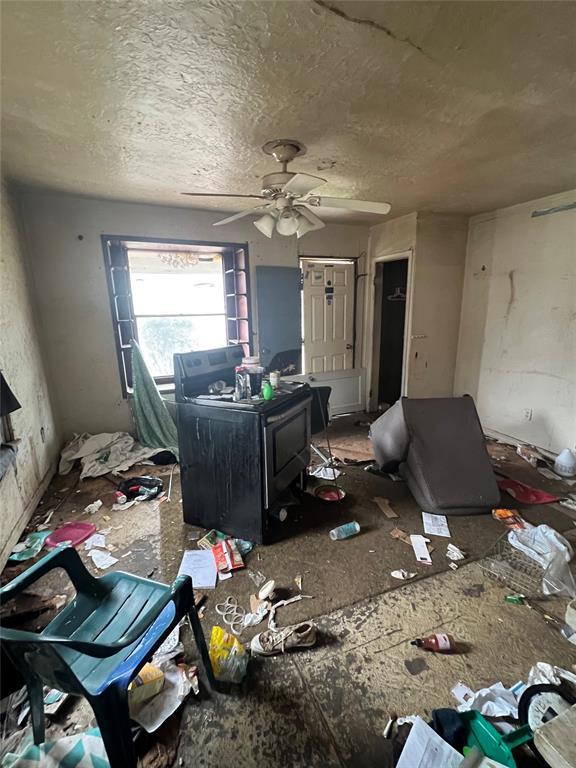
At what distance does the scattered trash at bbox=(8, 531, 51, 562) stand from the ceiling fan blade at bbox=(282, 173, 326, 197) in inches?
108

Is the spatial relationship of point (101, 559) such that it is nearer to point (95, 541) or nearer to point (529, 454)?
point (95, 541)

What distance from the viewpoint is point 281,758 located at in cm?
117

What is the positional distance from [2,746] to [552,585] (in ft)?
8.37

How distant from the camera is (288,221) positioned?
228 centimetres

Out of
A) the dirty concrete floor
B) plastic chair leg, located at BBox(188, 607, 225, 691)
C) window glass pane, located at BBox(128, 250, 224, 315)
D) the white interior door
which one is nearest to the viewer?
the dirty concrete floor

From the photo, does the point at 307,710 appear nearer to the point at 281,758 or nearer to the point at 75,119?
the point at 281,758

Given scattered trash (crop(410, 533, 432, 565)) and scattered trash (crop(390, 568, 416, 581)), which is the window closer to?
scattered trash (crop(410, 533, 432, 565))

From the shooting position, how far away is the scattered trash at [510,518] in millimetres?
2360

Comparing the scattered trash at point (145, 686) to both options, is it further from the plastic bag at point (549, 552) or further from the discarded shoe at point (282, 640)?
the plastic bag at point (549, 552)

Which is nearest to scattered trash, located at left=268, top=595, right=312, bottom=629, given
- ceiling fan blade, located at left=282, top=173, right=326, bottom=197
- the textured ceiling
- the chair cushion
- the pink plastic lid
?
the chair cushion

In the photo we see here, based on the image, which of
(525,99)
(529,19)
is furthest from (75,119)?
(525,99)

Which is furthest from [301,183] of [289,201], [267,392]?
[267,392]

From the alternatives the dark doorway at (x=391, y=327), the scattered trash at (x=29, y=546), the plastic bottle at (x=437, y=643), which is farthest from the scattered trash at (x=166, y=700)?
the dark doorway at (x=391, y=327)

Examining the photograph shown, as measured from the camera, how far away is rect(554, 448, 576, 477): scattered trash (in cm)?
305
